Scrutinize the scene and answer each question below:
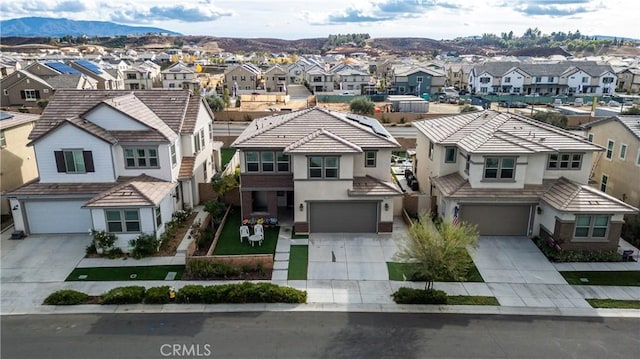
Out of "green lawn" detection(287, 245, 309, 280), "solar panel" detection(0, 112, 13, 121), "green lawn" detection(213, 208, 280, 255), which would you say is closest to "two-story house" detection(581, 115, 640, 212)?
"green lawn" detection(287, 245, 309, 280)

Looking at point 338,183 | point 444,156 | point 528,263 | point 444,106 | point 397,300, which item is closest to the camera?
point 397,300

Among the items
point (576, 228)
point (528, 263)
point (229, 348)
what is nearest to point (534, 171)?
point (576, 228)

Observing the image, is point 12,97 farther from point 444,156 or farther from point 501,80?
point 501,80

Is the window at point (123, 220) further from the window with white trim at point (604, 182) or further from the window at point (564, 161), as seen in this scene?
the window with white trim at point (604, 182)

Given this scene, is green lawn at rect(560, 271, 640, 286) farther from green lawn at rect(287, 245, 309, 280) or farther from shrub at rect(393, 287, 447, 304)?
green lawn at rect(287, 245, 309, 280)

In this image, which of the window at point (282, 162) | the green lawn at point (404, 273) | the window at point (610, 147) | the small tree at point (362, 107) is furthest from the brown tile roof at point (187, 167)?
the small tree at point (362, 107)

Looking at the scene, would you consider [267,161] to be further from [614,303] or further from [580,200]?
[614,303]
